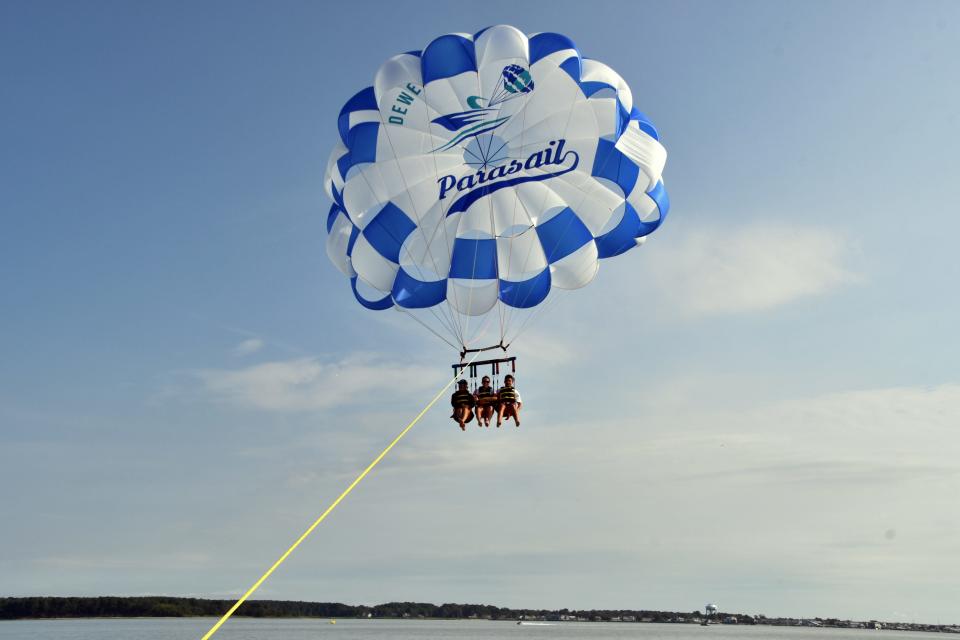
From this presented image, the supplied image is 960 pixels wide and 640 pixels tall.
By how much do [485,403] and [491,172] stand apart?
4225 mm

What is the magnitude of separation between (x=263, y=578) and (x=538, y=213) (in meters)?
9.33

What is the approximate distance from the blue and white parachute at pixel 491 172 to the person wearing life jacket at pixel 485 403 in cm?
107

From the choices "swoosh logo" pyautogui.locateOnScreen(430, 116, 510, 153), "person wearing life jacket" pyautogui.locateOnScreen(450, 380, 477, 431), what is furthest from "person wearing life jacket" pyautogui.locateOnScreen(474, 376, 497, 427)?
"swoosh logo" pyautogui.locateOnScreen(430, 116, 510, 153)

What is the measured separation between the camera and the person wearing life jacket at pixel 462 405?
15102 mm

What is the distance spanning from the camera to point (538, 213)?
16688 mm

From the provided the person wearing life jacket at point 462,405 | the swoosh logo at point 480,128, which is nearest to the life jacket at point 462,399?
the person wearing life jacket at point 462,405

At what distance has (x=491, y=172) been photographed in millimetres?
16406

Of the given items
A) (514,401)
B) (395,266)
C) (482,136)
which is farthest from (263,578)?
(482,136)

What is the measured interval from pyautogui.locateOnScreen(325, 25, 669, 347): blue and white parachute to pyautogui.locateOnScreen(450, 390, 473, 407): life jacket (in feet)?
3.51

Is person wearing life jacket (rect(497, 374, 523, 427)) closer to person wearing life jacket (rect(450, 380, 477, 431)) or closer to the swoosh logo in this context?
person wearing life jacket (rect(450, 380, 477, 431))

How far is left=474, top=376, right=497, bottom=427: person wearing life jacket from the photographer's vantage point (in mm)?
15094

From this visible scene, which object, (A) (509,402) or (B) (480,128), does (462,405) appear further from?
(B) (480,128)

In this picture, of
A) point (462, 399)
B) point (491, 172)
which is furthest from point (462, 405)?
point (491, 172)

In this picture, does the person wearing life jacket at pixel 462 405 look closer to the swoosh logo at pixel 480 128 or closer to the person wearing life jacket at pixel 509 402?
the person wearing life jacket at pixel 509 402
